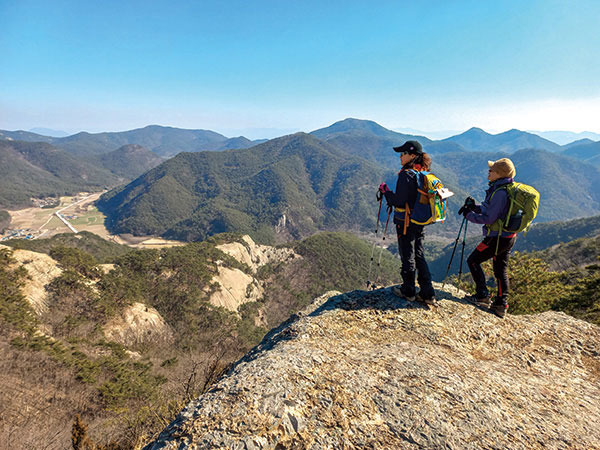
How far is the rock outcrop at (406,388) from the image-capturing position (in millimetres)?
3137

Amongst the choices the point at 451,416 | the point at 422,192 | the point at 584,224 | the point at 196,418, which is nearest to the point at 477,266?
the point at 422,192

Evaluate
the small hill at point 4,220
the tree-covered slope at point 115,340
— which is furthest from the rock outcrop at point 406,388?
the small hill at point 4,220

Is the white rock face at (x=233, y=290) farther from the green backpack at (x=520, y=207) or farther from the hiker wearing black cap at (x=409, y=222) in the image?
the green backpack at (x=520, y=207)

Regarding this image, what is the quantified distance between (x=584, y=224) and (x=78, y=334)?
16061 cm

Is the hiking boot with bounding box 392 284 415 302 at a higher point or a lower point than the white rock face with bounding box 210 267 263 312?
higher

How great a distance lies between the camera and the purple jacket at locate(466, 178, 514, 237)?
18.8 feet

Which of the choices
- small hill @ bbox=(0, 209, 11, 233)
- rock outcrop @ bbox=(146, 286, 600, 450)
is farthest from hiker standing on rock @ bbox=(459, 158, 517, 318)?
small hill @ bbox=(0, 209, 11, 233)

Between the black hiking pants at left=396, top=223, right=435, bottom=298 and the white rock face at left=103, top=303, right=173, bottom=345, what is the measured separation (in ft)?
84.1

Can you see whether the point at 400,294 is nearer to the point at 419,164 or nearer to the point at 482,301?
the point at 482,301

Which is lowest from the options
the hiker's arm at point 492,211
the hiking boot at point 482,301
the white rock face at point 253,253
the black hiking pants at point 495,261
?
the white rock face at point 253,253

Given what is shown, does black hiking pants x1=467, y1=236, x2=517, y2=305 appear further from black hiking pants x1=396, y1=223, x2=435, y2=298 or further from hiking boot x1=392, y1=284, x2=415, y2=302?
hiking boot x1=392, y1=284, x2=415, y2=302

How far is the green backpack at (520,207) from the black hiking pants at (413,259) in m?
1.80

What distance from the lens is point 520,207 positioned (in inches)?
223

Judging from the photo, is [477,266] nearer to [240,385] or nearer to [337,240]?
[240,385]
